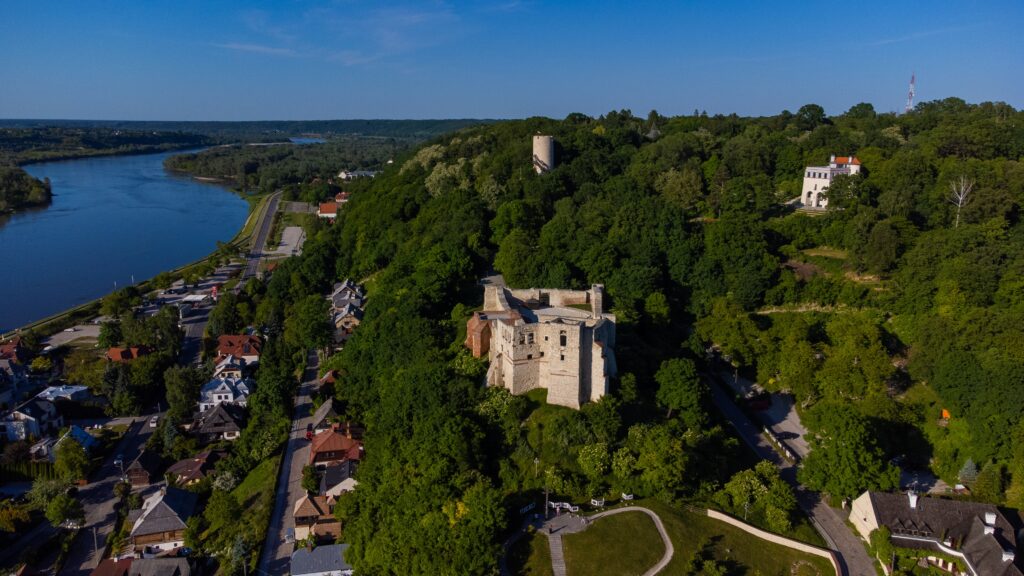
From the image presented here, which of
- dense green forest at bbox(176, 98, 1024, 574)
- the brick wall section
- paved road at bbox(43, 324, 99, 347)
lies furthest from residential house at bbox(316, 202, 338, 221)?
the brick wall section

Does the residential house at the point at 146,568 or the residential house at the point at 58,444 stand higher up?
the residential house at the point at 58,444

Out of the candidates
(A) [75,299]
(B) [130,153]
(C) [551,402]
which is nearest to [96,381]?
(A) [75,299]

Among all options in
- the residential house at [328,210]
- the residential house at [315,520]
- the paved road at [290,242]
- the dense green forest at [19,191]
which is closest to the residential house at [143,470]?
the residential house at [315,520]

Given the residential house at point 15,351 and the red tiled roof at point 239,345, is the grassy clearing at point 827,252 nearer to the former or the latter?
the red tiled roof at point 239,345

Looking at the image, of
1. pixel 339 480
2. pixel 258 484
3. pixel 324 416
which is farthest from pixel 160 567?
pixel 324 416

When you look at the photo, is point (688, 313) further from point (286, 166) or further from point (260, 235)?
point (286, 166)

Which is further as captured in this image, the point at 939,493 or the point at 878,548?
the point at 939,493

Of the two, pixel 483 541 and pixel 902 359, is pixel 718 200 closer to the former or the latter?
pixel 902 359
